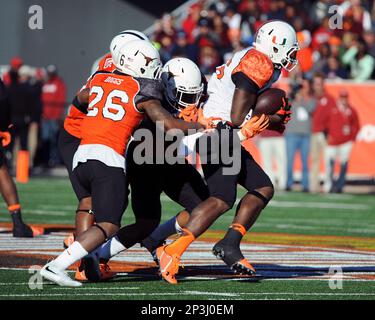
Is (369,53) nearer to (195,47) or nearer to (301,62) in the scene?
(301,62)

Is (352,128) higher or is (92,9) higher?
(92,9)

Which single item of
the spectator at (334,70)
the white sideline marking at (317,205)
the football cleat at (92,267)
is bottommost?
the white sideline marking at (317,205)

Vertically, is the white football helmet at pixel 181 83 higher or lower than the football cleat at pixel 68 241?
higher

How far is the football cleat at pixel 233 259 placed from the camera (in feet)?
23.0

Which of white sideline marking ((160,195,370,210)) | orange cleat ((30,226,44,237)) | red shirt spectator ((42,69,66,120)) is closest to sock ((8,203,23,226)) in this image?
orange cleat ((30,226,44,237))

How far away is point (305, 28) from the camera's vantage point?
66.4 ft

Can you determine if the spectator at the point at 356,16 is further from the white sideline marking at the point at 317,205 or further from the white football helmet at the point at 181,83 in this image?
the white football helmet at the point at 181,83

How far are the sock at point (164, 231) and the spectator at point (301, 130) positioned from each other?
399 inches

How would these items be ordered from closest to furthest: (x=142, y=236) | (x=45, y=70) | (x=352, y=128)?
(x=142, y=236) → (x=352, y=128) → (x=45, y=70)

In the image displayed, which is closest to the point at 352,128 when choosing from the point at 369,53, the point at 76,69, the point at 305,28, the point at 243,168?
the point at 369,53

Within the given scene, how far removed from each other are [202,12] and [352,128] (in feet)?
17.1

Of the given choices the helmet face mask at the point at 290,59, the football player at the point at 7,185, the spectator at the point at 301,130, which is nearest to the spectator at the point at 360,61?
the spectator at the point at 301,130

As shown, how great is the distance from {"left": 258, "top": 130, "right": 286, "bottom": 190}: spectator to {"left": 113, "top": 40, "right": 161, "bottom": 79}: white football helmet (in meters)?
10.6

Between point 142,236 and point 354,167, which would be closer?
point 142,236
